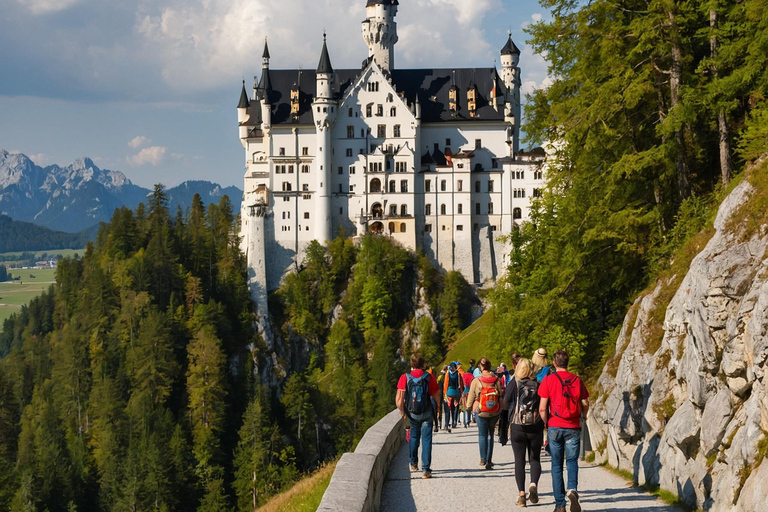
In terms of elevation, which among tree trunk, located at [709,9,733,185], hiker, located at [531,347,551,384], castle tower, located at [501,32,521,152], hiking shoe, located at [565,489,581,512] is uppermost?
castle tower, located at [501,32,521,152]

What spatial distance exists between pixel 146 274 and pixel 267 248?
542 inches

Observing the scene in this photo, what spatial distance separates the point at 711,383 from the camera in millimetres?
17297

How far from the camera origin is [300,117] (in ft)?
357

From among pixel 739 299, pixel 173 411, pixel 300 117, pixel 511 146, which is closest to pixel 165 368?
pixel 173 411

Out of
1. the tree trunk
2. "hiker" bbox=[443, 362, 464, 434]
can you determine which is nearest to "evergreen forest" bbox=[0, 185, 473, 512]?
"hiker" bbox=[443, 362, 464, 434]

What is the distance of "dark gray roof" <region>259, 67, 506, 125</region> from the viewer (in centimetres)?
10975

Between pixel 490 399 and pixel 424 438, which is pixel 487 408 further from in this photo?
pixel 424 438

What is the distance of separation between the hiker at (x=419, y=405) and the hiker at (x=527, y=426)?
263 cm

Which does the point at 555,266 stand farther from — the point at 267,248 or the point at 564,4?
the point at 267,248

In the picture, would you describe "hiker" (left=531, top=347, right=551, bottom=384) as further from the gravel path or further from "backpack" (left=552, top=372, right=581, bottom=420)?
the gravel path

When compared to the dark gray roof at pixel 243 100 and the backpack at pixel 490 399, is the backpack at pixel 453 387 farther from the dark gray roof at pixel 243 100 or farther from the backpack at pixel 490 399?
the dark gray roof at pixel 243 100

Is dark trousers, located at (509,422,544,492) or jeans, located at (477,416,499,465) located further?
jeans, located at (477,416,499,465)

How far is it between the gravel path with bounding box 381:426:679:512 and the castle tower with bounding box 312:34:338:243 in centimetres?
8316

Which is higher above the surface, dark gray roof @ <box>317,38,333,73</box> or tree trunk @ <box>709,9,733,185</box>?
dark gray roof @ <box>317,38,333,73</box>
